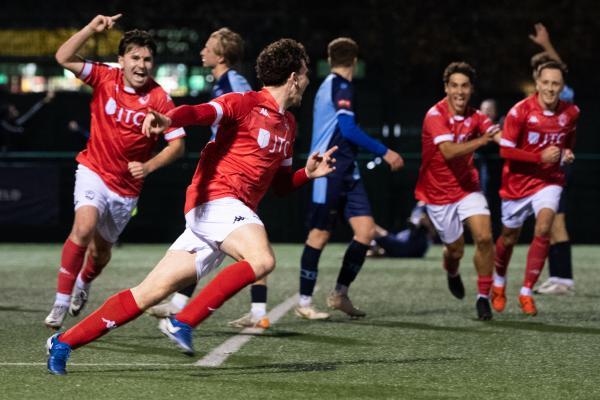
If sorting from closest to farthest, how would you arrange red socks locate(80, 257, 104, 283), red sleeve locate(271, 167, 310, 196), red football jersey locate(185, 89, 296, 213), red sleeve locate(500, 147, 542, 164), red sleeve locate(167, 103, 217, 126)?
1. red sleeve locate(167, 103, 217, 126)
2. red football jersey locate(185, 89, 296, 213)
3. red sleeve locate(271, 167, 310, 196)
4. red socks locate(80, 257, 104, 283)
5. red sleeve locate(500, 147, 542, 164)

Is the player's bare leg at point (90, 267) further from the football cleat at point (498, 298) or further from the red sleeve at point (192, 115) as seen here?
the football cleat at point (498, 298)

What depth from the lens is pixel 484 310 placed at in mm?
9570

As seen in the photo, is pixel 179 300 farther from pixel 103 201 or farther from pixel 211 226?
pixel 211 226

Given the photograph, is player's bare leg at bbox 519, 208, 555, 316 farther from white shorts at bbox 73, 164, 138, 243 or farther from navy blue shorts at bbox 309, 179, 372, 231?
white shorts at bbox 73, 164, 138, 243

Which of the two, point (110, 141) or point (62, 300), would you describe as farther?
point (110, 141)

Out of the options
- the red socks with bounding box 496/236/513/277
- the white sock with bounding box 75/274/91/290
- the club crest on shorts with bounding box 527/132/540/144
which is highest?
the club crest on shorts with bounding box 527/132/540/144

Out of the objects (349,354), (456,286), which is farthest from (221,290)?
(456,286)

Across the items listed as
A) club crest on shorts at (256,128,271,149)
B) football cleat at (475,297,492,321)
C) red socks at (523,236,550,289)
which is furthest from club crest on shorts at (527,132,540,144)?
club crest on shorts at (256,128,271,149)

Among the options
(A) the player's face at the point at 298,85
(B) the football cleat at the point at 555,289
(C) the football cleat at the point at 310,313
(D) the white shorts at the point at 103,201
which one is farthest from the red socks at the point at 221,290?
(B) the football cleat at the point at 555,289

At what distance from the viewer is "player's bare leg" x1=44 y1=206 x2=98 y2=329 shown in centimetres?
856

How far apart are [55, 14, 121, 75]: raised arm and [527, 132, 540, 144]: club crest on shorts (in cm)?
331

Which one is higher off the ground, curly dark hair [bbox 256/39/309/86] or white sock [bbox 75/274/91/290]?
curly dark hair [bbox 256/39/309/86]

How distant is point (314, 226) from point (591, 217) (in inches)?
344

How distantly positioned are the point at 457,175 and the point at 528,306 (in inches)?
42.9
